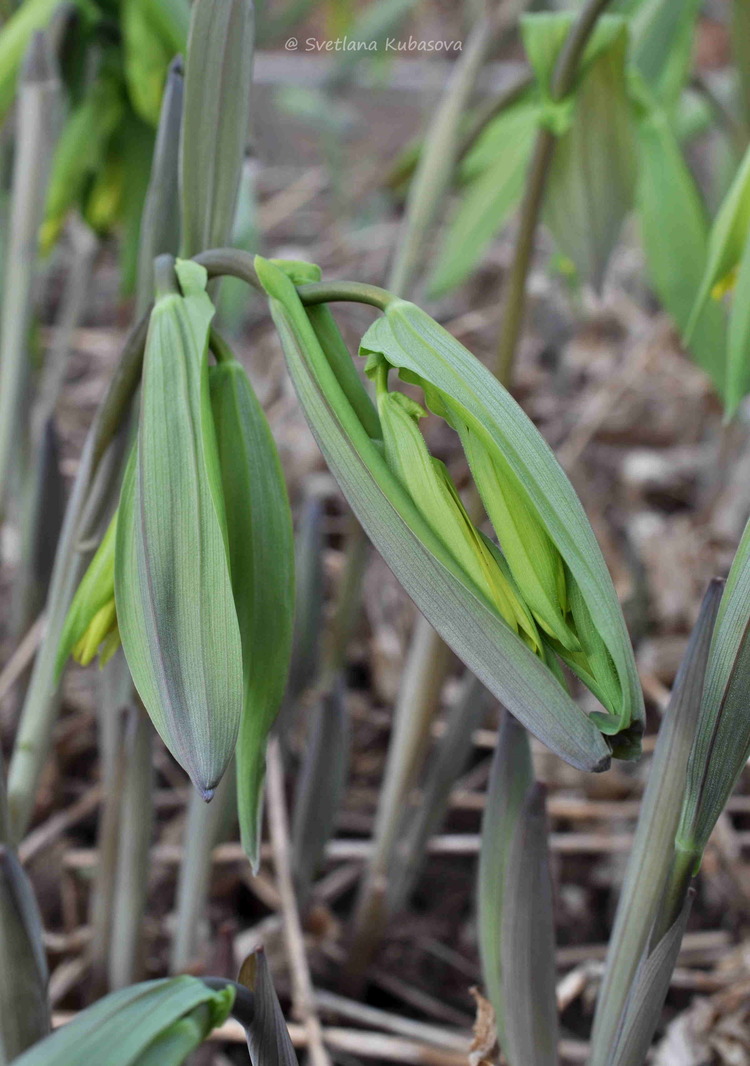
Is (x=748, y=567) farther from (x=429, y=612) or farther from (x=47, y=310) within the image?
(x=47, y=310)

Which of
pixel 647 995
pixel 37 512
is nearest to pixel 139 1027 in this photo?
pixel 647 995

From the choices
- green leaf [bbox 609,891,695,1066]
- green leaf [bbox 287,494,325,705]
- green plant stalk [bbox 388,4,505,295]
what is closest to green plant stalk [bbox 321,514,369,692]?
green leaf [bbox 287,494,325,705]

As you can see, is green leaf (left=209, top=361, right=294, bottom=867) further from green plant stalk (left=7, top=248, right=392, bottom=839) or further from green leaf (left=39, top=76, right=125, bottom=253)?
green leaf (left=39, top=76, right=125, bottom=253)

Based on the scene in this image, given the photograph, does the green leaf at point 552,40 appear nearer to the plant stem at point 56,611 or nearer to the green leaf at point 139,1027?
the plant stem at point 56,611

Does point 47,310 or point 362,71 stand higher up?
point 362,71

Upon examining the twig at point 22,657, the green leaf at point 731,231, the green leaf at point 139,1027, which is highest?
the green leaf at point 731,231

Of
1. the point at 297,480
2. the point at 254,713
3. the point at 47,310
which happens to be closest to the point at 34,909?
the point at 254,713

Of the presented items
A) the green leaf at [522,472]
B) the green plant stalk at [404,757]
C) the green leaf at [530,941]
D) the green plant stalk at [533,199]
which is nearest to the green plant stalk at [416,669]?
the green plant stalk at [404,757]
